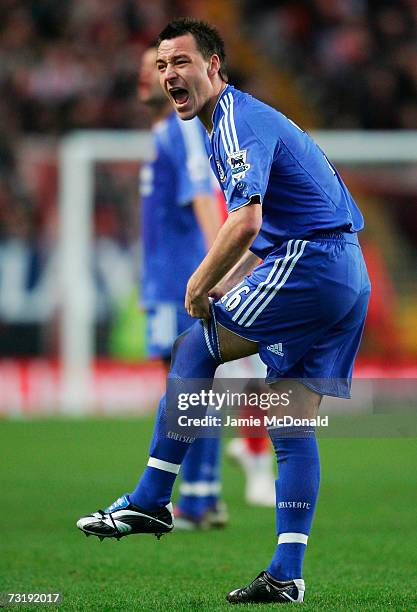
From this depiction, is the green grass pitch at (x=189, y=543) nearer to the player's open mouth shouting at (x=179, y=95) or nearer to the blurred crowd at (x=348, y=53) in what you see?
the player's open mouth shouting at (x=179, y=95)

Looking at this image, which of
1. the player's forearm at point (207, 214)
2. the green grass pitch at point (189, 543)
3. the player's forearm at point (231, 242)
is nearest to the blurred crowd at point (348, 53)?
the green grass pitch at point (189, 543)

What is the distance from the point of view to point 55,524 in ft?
20.2

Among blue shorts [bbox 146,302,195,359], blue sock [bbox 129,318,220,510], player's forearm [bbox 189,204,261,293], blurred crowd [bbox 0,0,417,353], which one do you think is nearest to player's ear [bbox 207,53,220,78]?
player's forearm [bbox 189,204,261,293]

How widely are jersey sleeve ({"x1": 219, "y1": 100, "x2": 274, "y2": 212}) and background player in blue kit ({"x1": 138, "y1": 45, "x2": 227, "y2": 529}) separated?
203 cm

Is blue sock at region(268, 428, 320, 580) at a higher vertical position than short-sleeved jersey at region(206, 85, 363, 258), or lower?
lower

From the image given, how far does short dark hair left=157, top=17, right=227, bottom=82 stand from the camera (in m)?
4.21

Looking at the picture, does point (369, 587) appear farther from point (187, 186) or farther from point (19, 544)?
point (187, 186)

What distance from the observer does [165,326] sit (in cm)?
644

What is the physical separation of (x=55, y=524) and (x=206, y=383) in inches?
87.0

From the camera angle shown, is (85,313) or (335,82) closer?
(85,313)

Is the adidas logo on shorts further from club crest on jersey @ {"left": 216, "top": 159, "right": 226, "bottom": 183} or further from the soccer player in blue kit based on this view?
club crest on jersey @ {"left": 216, "top": 159, "right": 226, "bottom": 183}

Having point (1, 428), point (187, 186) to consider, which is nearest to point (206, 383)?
point (187, 186)

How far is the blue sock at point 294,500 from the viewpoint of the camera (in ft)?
13.4

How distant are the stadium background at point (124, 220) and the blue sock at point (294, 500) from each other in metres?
0.17
